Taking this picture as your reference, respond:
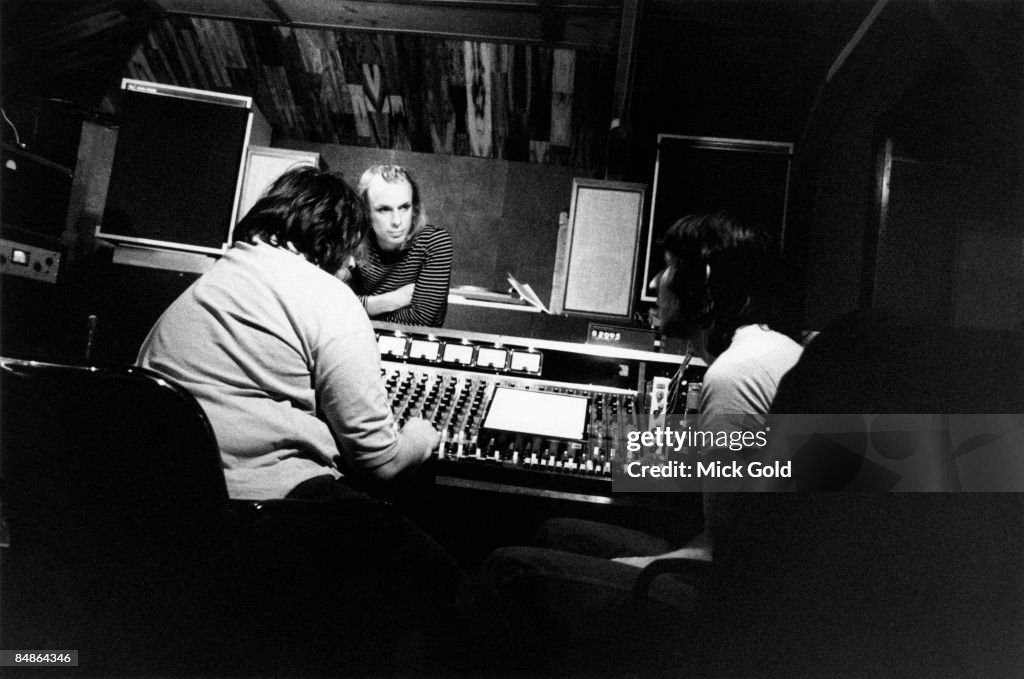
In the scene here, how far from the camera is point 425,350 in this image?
5.74 ft

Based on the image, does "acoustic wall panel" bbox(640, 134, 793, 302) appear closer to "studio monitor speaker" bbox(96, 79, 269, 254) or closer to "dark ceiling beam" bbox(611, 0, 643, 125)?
"dark ceiling beam" bbox(611, 0, 643, 125)

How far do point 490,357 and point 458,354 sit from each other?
9 cm

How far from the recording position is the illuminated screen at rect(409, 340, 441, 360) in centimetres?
174

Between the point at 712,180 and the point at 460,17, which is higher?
the point at 460,17

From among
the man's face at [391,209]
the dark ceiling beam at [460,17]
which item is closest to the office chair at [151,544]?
the man's face at [391,209]

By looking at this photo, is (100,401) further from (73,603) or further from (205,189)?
(205,189)

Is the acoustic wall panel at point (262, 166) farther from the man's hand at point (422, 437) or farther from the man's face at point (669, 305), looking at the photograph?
the man's face at point (669, 305)

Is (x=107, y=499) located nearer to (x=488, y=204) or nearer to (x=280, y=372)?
(x=280, y=372)

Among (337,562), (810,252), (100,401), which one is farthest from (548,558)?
(810,252)

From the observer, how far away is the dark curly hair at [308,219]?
1414 mm

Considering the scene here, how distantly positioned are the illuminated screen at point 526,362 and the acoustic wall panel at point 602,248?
0.51m

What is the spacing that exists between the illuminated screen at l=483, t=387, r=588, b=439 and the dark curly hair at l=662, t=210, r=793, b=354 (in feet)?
1.21

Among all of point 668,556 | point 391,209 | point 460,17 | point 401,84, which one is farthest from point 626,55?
point 668,556

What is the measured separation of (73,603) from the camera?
908 millimetres
